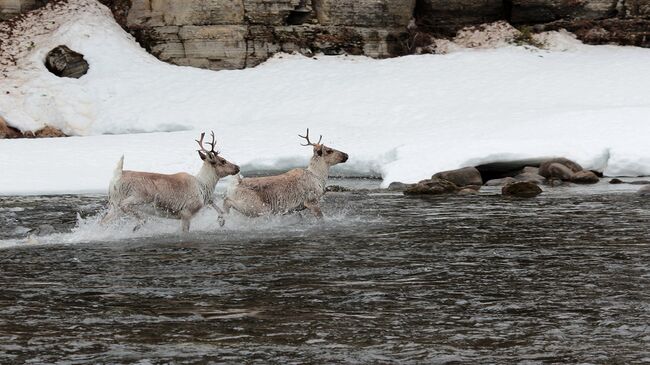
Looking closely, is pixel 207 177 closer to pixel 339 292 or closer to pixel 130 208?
pixel 130 208

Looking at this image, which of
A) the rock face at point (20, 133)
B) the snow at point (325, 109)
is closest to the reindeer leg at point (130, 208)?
the snow at point (325, 109)

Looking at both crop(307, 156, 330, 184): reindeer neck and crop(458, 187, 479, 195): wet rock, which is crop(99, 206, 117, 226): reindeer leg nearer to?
crop(307, 156, 330, 184): reindeer neck

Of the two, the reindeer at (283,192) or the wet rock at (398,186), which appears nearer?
the reindeer at (283,192)

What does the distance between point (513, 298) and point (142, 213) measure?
23.0 ft

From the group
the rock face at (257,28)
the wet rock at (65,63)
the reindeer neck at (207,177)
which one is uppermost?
the rock face at (257,28)

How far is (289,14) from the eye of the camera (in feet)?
115

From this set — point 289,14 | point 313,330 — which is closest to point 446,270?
point 313,330

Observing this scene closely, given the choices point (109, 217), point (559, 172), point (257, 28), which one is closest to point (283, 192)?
point (109, 217)

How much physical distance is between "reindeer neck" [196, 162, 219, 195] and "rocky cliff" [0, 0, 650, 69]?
19.3 m

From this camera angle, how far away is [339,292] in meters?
9.48

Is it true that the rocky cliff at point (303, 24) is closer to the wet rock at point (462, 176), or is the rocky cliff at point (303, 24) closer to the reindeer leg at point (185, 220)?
the wet rock at point (462, 176)

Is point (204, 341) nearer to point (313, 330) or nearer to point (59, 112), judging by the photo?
point (313, 330)

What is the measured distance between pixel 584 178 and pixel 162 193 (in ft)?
33.5

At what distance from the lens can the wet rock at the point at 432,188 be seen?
776 inches
